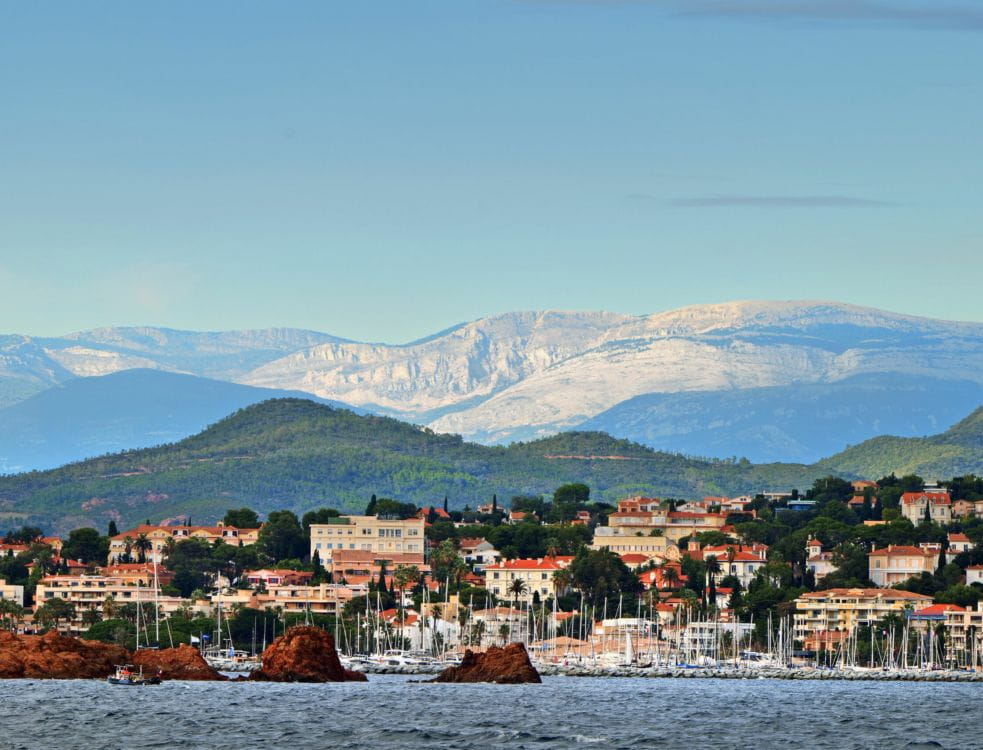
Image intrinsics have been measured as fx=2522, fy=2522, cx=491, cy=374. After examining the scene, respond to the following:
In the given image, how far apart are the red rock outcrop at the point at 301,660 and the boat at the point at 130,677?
268 inches

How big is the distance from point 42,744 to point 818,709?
48533 mm

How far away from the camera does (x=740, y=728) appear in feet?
388

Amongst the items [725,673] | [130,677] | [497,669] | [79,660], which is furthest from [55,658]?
[725,673]

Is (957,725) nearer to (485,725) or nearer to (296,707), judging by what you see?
(485,725)

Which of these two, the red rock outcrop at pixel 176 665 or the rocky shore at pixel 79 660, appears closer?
the rocky shore at pixel 79 660

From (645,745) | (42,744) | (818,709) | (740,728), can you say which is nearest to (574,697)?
(818,709)

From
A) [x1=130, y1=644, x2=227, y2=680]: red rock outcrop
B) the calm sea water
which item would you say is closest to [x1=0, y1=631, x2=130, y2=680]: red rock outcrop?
[x1=130, y1=644, x2=227, y2=680]: red rock outcrop

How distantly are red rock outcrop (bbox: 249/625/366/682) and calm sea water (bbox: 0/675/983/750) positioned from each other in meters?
2.57

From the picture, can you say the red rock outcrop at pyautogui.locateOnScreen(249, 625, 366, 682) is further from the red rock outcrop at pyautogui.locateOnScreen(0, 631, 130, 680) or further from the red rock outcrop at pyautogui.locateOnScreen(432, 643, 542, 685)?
the red rock outcrop at pyautogui.locateOnScreen(0, 631, 130, 680)

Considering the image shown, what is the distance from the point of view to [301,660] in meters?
152

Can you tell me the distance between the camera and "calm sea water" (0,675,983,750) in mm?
107438

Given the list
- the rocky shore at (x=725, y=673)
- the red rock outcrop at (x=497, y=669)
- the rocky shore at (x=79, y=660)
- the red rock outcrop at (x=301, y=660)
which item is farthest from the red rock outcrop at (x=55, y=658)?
the rocky shore at (x=725, y=673)

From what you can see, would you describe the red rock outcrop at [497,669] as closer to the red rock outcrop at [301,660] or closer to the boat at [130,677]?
the red rock outcrop at [301,660]

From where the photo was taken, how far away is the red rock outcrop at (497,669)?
15625 cm
